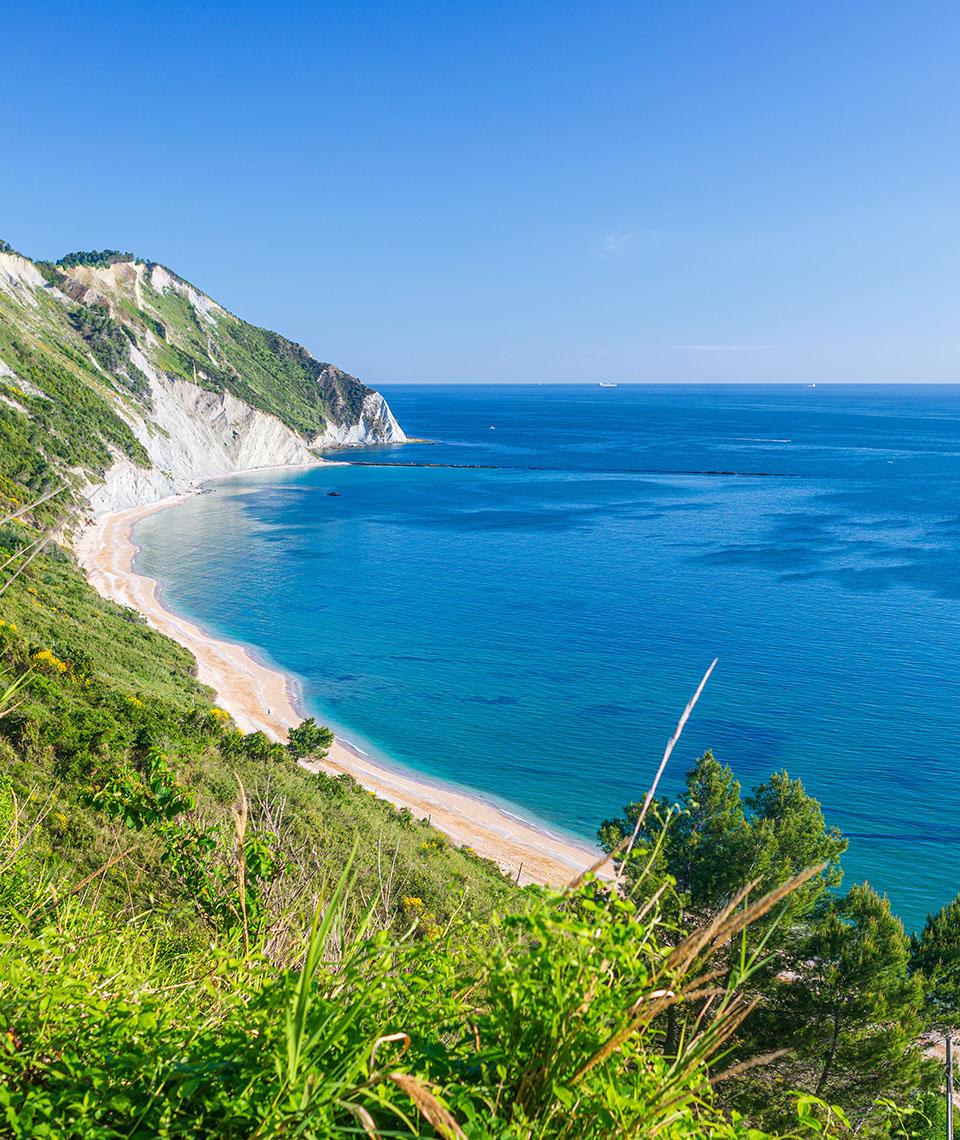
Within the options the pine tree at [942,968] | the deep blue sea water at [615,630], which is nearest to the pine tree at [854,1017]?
the pine tree at [942,968]

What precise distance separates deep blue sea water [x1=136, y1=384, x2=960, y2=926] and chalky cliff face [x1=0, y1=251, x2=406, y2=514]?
331 inches

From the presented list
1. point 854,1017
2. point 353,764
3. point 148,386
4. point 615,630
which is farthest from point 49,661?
point 148,386

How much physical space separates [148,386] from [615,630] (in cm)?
7581

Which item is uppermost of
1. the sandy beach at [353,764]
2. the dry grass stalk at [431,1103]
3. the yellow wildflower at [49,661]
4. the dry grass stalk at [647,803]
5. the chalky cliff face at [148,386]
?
the chalky cliff face at [148,386]

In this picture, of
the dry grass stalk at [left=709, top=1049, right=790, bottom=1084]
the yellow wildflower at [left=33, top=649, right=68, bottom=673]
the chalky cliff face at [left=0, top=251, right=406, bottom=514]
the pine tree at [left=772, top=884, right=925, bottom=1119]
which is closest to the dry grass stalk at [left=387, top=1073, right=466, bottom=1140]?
the dry grass stalk at [left=709, top=1049, right=790, bottom=1084]

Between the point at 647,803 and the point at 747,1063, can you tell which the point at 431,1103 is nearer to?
the point at 647,803

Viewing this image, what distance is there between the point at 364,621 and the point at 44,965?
44.6 metres

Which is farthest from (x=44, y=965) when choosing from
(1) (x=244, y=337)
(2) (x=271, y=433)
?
(1) (x=244, y=337)

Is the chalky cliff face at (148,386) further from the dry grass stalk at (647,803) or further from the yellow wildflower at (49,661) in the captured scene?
the dry grass stalk at (647,803)

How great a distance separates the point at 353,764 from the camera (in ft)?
97.2

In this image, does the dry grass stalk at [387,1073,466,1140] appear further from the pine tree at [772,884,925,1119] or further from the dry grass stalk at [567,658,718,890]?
the pine tree at [772,884,925,1119]

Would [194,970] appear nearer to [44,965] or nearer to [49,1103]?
[44,965]

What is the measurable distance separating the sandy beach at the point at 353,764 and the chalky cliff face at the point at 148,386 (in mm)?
15739

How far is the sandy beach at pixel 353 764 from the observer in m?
24.4
